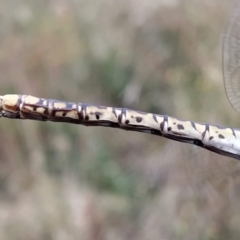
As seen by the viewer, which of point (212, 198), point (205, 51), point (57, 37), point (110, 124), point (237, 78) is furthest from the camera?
point (57, 37)

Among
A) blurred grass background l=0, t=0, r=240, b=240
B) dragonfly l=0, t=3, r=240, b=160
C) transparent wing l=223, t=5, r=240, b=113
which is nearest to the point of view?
dragonfly l=0, t=3, r=240, b=160

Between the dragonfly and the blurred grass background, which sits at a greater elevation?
the blurred grass background

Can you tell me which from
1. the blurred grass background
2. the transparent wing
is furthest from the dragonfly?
the blurred grass background

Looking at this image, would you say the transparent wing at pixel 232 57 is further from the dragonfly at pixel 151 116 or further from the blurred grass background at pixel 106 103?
the blurred grass background at pixel 106 103

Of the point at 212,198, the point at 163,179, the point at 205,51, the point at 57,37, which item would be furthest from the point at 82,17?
the point at 212,198

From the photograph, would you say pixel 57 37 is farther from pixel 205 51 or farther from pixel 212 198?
pixel 212 198

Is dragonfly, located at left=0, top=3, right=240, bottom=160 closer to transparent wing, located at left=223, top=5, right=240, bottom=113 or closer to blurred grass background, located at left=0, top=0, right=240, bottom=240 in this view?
transparent wing, located at left=223, top=5, right=240, bottom=113

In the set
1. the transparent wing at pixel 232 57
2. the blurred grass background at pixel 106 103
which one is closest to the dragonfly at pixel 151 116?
the transparent wing at pixel 232 57

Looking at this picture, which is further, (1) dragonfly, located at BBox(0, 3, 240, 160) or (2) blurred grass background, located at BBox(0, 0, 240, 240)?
(2) blurred grass background, located at BBox(0, 0, 240, 240)
